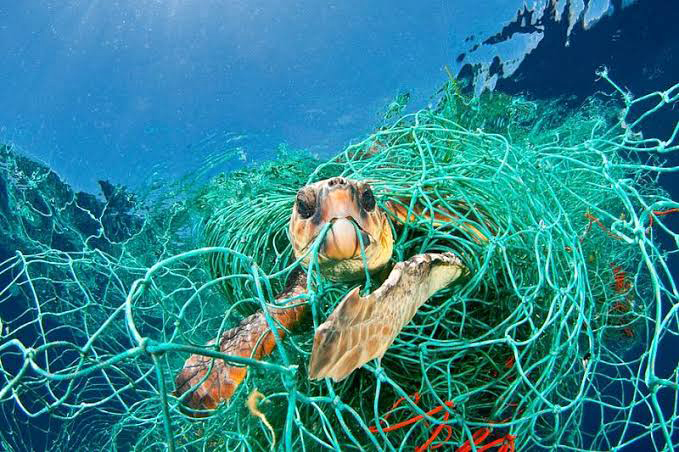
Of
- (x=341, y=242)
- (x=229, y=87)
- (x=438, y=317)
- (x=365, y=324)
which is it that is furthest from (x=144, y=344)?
(x=229, y=87)

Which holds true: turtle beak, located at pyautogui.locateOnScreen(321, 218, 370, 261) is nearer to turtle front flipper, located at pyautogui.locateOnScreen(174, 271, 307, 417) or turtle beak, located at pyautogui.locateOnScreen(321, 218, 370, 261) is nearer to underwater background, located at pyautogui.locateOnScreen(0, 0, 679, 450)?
turtle front flipper, located at pyautogui.locateOnScreen(174, 271, 307, 417)

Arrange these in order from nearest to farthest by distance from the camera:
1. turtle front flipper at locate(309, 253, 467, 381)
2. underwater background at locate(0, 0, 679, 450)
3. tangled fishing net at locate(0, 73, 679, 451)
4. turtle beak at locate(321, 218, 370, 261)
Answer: turtle front flipper at locate(309, 253, 467, 381) → tangled fishing net at locate(0, 73, 679, 451) → turtle beak at locate(321, 218, 370, 261) → underwater background at locate(0, 0, 679, 450)

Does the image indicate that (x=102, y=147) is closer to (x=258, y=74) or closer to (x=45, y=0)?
(x=45, y=0)

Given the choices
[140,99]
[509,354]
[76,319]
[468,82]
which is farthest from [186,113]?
[509,354]

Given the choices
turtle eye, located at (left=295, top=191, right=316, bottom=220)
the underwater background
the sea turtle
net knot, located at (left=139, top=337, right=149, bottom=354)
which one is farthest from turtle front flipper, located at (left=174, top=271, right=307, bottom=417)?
the underwater background

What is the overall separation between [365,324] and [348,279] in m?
0.65

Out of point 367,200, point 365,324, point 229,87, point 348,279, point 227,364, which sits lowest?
point 365,324

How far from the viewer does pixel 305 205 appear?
1451 mm

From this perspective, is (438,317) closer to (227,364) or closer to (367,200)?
(367,200)

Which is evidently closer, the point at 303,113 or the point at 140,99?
the point at 140,99

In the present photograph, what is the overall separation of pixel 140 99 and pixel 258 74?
56.7 inches

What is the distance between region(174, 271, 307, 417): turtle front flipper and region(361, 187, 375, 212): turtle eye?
0.41m

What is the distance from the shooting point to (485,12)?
5.04 m

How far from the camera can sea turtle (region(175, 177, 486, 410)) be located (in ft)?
2.68
